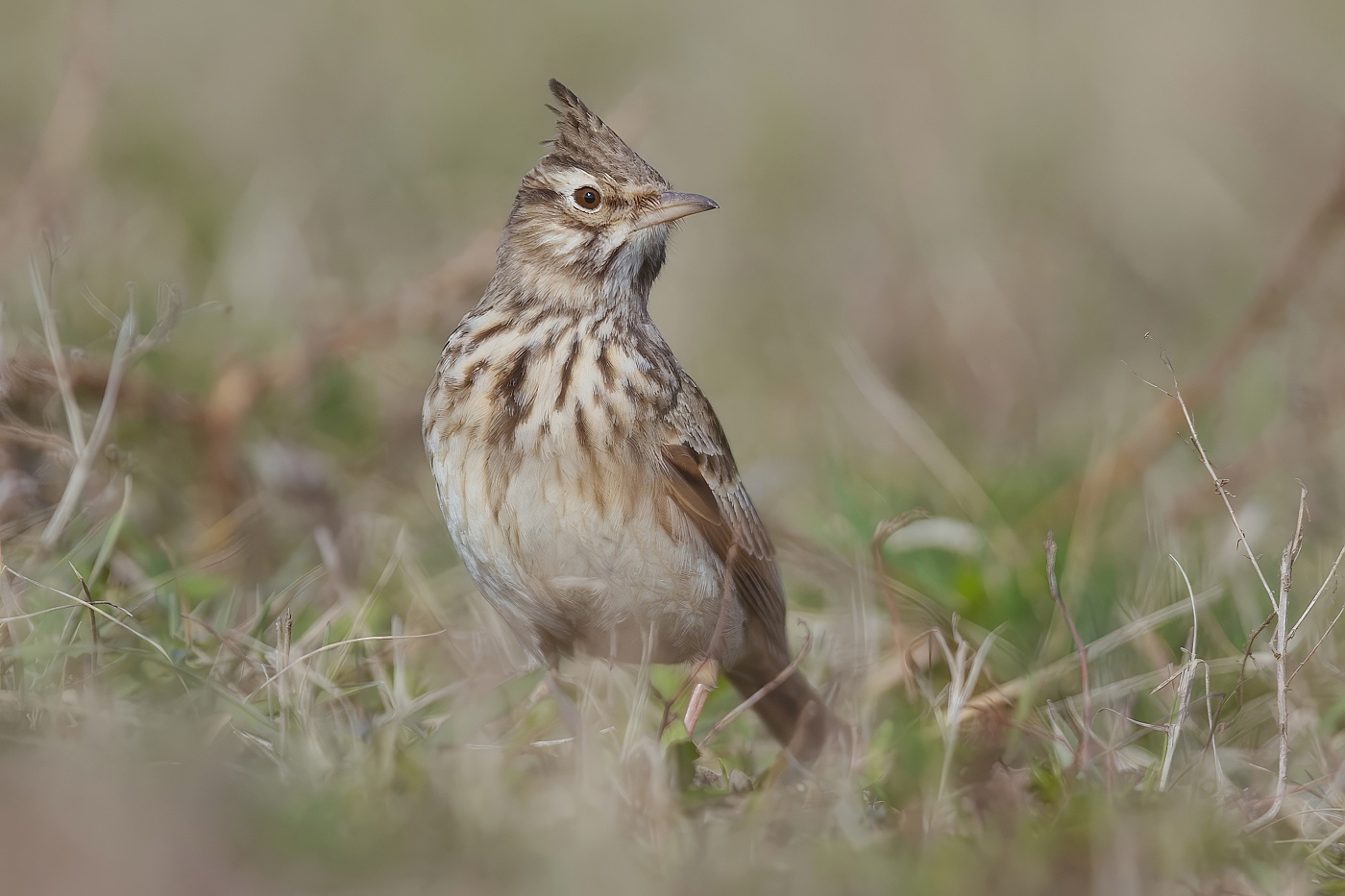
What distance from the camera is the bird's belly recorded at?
427 cm

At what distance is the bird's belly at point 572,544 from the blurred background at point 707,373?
0.32 m

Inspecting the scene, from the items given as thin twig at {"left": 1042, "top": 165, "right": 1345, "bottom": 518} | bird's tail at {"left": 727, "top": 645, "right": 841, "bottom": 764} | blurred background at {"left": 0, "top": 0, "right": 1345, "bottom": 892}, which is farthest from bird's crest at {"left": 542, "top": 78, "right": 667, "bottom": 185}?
thin twig at {"left": 1042, "top": 165, "right": 1345, "bottom": 518}

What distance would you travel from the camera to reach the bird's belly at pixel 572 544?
427 cm

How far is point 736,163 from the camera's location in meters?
11.5

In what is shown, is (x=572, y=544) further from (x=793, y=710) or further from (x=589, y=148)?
(x=589, y=148)

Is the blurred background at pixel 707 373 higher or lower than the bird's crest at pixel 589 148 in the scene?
lower

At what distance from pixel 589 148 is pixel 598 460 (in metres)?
1.23

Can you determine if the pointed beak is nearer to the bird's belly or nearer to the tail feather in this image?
the bird's belly

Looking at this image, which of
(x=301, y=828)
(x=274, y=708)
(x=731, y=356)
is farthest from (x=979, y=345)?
(x=301, y=828)

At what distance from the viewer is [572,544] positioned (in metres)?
4.28

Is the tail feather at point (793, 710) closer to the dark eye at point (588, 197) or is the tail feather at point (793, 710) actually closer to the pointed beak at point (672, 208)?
the pointed beak at point (672, 208)

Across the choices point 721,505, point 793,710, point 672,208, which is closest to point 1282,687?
point 793,710

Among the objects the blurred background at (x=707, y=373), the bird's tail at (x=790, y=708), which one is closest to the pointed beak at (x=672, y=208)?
the blurred background at (x=707, y=373)

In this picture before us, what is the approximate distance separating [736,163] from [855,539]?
6300mm
